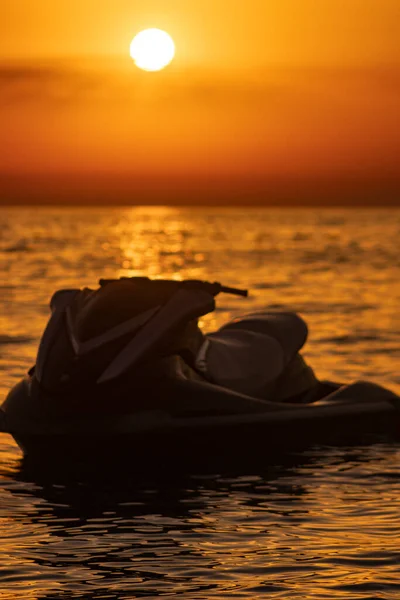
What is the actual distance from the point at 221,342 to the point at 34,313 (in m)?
15.5

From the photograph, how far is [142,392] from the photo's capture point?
11.8 metres

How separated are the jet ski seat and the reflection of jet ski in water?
2 centimetres

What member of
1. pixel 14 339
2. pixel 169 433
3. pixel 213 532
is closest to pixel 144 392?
pixel 169 433

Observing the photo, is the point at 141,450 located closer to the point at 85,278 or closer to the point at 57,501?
the point at 57,501

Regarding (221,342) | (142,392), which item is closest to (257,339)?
(221,342)

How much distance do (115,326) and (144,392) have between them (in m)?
0.63

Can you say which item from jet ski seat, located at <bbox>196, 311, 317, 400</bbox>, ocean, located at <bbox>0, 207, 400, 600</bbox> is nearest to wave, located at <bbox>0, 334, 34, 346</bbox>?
ocean, located at <bbox>0, 207, 400, 600</bbox>

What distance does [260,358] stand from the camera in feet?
42.4

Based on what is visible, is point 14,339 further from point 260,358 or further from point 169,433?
point 169,433

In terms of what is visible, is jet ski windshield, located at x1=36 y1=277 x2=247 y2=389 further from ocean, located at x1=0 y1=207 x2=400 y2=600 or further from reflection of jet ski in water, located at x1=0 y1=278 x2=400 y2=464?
ocean, located at x1=0 y1=207 x2=400 y2=600

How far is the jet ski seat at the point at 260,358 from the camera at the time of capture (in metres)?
12.5

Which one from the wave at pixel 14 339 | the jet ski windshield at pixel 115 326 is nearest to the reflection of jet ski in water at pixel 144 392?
the jet ski windshield at pixel 115 326

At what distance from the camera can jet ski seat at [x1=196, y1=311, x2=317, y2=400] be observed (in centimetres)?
1253

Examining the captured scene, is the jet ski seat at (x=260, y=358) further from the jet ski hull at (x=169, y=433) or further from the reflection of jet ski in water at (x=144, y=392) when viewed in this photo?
the jet ski hull at (x=169, y=433)
